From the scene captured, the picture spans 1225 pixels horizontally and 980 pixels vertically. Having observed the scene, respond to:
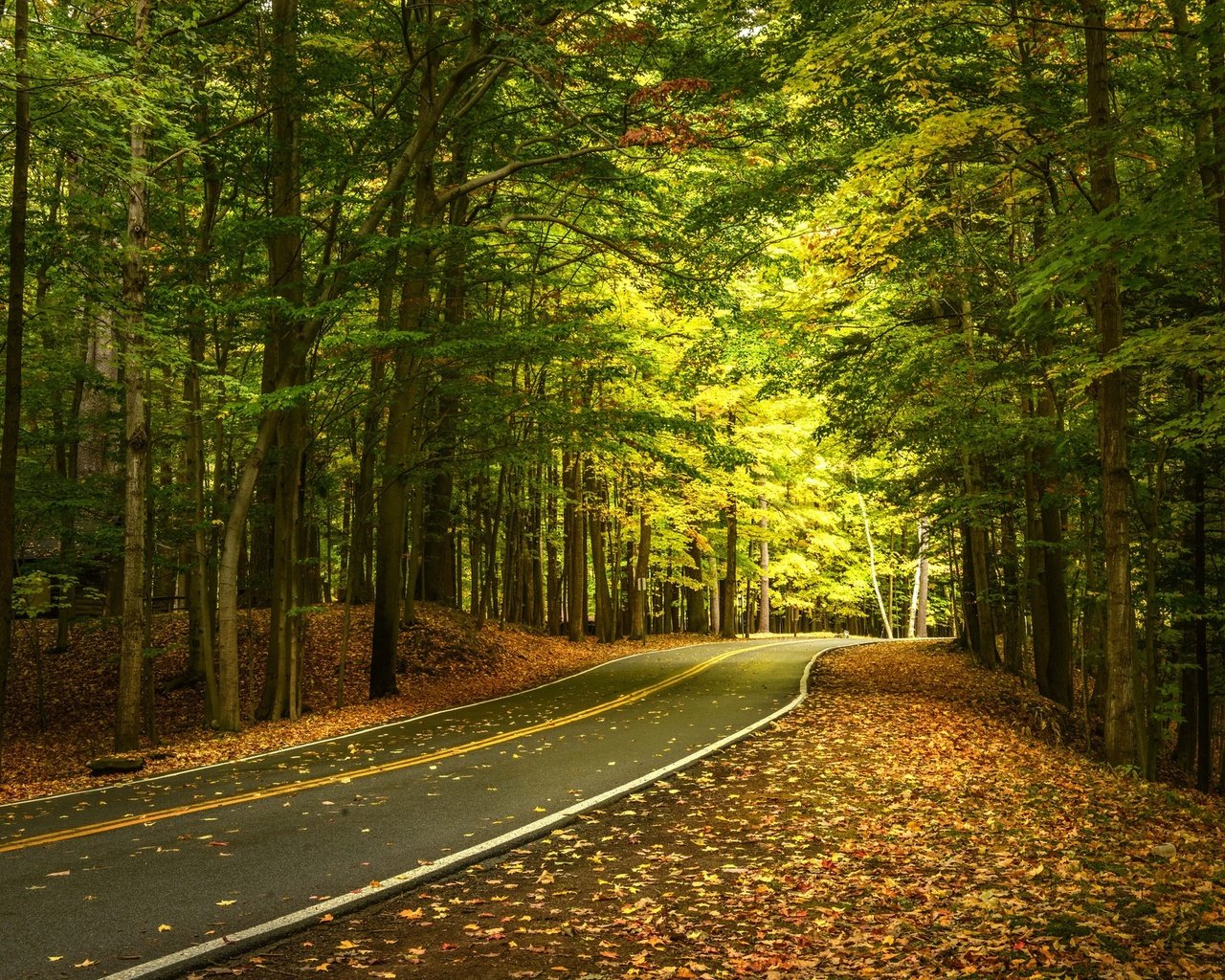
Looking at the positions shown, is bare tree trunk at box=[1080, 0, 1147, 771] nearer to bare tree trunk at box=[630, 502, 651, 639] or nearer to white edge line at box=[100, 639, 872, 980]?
white edge line at box=[100, 639, 872, 980]

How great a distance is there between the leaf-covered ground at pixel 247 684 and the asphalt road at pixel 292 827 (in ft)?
7.32

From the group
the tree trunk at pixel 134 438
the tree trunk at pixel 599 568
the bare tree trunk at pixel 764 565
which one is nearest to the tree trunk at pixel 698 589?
the bare tree trunk at pixel 764 565

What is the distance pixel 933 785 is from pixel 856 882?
359cm

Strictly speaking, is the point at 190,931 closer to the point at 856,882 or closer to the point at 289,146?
the point at 856,882

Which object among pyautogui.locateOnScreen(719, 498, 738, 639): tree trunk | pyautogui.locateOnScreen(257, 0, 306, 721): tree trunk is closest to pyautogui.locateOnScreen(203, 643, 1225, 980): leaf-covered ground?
pyautogui.locateOnScreen(257, 0, 306, 721): tree trunk

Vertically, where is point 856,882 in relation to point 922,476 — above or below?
below

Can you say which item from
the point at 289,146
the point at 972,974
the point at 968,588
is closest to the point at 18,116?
the point at 289,146

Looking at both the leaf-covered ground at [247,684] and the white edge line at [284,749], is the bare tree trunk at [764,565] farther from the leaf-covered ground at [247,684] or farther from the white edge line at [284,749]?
the white edge line at [284,749]

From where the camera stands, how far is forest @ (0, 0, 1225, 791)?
10930 mm

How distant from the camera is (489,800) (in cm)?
905

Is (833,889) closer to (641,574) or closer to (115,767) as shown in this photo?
(115,767)

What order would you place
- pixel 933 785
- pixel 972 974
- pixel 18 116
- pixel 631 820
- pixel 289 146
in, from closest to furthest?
pixel 972 974
pixel 631 820
pixel 933 785
pixel 18 116
pixel 289 146

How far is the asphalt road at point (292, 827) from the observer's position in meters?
5.52

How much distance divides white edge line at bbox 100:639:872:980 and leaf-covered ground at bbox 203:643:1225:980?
132 mm
